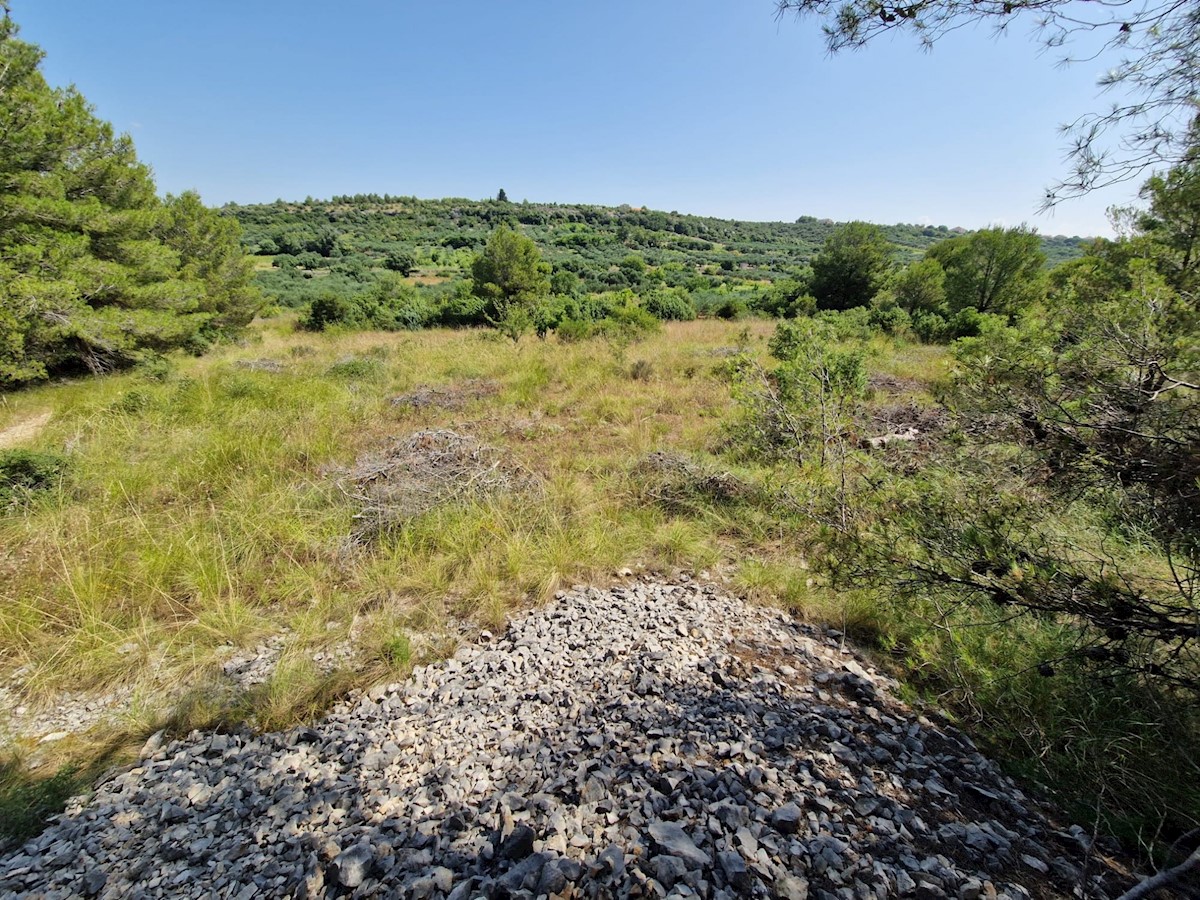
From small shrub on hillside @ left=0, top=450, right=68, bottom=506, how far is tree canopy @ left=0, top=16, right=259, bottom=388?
424cm

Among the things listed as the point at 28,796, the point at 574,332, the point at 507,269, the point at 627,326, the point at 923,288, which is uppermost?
the point at 507,269

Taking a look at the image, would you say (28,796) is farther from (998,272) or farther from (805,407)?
(998,272)

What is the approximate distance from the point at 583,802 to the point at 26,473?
5588mm

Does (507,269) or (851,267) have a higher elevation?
(851,267)

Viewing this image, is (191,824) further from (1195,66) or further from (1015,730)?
(1195,66)

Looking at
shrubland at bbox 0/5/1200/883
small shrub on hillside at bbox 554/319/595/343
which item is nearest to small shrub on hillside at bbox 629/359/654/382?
shrubland at bbox 0/5/1200/883

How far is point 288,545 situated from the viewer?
351cm

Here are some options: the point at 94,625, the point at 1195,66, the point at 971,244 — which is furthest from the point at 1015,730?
the point at 971,244

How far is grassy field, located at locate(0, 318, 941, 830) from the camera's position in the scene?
2.43m

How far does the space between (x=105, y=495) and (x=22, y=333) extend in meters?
5.89

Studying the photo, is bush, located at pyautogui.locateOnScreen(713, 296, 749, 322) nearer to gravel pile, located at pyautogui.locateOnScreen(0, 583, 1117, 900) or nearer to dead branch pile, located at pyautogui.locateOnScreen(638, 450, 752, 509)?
dead branch pile, located at pyautogui.locateOnScreen(638, 450, 752, 509)

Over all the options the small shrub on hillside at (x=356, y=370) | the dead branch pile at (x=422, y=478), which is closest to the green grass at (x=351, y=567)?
the dead branch pile at (x=422, y=478)

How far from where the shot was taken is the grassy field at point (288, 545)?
2428mm

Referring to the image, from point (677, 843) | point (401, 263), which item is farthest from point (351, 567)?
point (401, 263)
